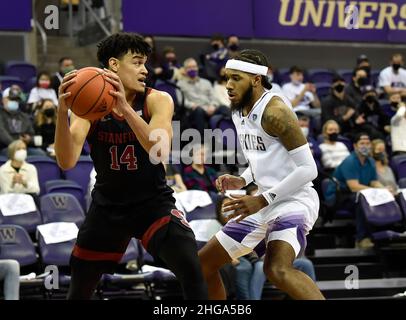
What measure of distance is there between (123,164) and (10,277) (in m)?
3.61

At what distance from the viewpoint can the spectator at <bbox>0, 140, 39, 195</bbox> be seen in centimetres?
1023

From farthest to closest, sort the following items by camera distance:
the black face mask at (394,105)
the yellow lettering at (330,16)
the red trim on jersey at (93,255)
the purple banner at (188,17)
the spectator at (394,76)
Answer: the yellow lettering at (330,16) → the spectator at (394,76) → the purple banner at (188,17) → the black face mask at (394,105) → the red trim on jersey at (93,255)

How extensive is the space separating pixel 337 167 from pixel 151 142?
22.9ft

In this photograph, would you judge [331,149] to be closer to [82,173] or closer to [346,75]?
[82,173]

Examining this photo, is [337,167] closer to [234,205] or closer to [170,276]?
[170,276]

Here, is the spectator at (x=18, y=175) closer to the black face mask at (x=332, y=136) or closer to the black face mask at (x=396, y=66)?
the black face mask at (x=332, y=136)

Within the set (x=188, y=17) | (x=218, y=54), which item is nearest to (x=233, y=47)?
(x=218, y=54)

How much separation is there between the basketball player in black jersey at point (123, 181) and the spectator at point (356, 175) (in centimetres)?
614

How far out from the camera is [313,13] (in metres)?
16.4

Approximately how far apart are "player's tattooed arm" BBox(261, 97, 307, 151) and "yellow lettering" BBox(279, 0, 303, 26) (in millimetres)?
10549

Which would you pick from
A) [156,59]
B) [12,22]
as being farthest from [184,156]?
[12,22]

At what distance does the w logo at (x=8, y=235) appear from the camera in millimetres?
9297

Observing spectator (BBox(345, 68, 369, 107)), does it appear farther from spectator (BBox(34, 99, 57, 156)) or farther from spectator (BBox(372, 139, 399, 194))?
spectator (BBox(34, 99, 57, 156))

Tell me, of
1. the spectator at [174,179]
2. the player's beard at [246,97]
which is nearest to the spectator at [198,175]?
the spectator at [174,179]
